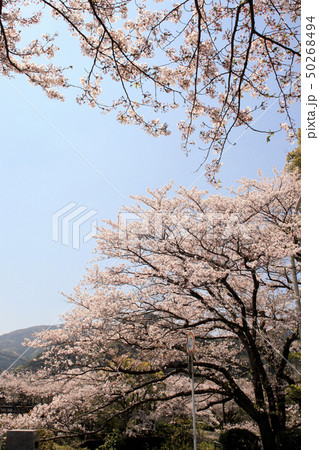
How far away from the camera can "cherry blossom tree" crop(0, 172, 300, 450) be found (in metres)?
7.99

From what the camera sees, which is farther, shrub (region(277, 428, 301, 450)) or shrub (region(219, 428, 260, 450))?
shrub (region(219, 428, 260, 450))

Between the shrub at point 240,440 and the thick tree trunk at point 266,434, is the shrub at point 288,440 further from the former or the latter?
the shrub at point 240,440

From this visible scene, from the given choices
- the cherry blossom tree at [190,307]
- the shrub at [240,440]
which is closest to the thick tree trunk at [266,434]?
the cherry blossom tree at [190,307]

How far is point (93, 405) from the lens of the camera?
11.5 m

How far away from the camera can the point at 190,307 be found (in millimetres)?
8984

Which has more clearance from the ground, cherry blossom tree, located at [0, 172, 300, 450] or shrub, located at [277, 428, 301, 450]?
cherry blossom tree, located at [0, 172, 300, 450]

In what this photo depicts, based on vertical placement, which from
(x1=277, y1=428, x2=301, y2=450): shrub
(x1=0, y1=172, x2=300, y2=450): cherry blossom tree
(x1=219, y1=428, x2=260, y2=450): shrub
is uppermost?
(x1=0, y1=172, x2=300, y2=450): cherry blossom tree

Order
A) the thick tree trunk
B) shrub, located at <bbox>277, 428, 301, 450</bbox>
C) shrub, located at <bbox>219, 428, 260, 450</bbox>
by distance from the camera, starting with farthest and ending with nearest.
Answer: shrub, located at <bbox>219, 428, 260, 450</bbox>
the thick tree trunk
shrub, located at <bbox>277, 428, 301, 450</bbox>

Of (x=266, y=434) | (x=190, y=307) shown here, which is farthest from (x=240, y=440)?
(x=190, y=307)

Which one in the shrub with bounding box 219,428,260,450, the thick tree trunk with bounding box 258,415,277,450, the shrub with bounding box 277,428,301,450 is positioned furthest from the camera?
the shrub with bounding box 219,428,260,450

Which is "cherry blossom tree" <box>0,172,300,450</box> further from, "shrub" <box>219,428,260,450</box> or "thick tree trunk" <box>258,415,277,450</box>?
"shrub" <box>219,428,260,450</box>

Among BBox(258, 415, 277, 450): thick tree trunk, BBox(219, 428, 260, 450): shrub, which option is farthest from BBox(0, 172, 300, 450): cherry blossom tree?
BBox(219, 428, 260, 450): shrub

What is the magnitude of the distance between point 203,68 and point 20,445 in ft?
25.1

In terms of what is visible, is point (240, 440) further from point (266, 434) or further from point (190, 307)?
point (190, 307)
